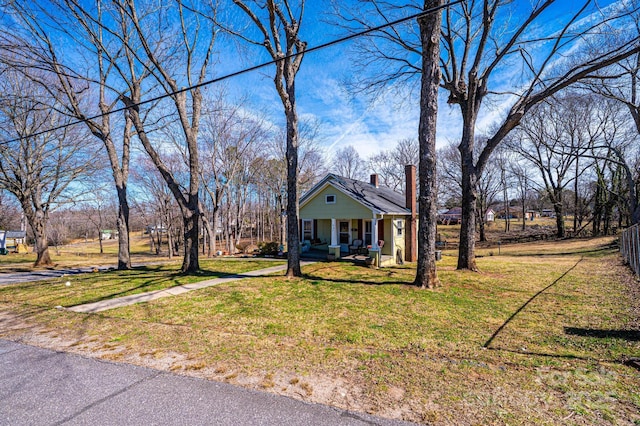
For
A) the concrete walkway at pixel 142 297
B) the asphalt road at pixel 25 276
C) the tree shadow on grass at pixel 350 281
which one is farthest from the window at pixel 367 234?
the asphalt road at pixel 25 276

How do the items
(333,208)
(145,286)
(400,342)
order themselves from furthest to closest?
(333,208) → (145,286) → (400,342)

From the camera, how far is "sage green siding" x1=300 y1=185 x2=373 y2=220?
14.7m

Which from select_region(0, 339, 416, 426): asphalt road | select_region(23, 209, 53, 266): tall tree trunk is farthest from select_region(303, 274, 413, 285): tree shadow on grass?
select_region(23, 209, 53, 266): tall tree trunk

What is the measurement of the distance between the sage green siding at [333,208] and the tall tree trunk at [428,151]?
6.47 metres

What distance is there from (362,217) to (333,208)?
2.00 meters

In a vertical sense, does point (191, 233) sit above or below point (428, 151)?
below

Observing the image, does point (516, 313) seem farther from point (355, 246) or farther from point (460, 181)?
point (460, 181)

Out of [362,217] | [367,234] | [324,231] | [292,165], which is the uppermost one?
[292,165]

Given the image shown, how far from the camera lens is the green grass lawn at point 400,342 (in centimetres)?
276

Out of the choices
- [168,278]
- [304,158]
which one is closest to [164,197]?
[304,158]

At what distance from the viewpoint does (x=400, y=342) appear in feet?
13.8

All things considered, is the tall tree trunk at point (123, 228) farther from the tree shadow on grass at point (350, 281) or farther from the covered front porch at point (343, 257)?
the tree shadow on grass at point (350, 281)

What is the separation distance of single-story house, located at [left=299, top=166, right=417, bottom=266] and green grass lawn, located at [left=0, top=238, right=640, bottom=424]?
22.3ft

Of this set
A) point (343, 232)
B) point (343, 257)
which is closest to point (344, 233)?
point (343, 232)
